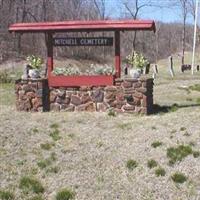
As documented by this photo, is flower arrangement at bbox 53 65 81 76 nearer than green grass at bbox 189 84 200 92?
Yes

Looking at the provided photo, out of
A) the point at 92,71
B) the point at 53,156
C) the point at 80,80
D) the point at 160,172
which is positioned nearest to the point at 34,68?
the point at 80,80

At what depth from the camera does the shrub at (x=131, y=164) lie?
8.14m

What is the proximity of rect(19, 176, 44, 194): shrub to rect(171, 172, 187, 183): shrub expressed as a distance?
5.46ft

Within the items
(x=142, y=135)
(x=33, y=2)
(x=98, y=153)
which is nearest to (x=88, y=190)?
(x=98, y=153)

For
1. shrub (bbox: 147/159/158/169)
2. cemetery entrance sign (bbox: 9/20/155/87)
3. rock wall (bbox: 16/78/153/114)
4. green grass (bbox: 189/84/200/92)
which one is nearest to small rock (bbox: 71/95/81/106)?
rock wall (bbox: 16/78/153/114)

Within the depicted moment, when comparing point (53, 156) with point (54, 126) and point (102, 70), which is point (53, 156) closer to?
point (54, 126)

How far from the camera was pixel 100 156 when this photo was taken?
28.7ft

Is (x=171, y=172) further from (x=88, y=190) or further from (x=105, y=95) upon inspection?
(x=105, y=95)

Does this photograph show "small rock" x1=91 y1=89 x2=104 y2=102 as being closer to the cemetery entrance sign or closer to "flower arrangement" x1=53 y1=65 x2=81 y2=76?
the cemetery entrance sign

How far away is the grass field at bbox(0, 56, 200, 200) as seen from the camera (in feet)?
23.2

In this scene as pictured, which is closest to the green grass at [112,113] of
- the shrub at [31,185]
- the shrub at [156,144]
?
the shrub at [156,144]

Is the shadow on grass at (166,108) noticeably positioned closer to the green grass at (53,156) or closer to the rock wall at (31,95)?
→ the rock wall at (31,95)

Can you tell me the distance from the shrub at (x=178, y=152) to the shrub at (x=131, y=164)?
0.49 meters

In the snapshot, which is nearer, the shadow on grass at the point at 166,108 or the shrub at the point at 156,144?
the shrub at the point at 156,144
